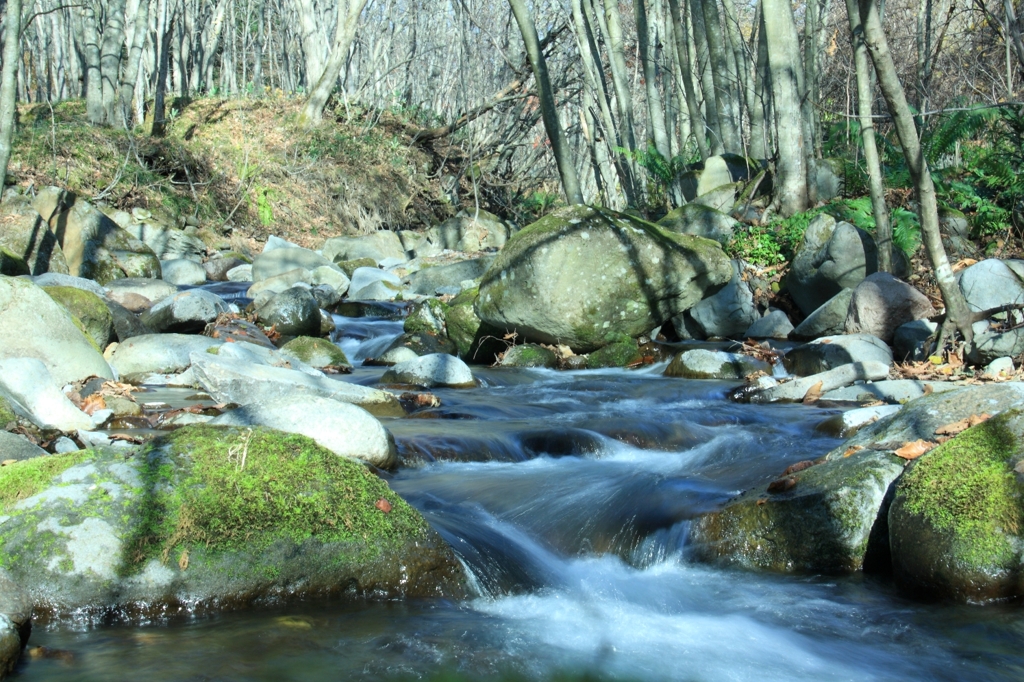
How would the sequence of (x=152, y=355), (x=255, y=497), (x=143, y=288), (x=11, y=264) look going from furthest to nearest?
(x=143, y=288) → (x=11, y=264) → (x=152, y=355) → (x=255, y=497)

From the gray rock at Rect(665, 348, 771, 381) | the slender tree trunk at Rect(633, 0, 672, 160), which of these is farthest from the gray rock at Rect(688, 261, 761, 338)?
the slender tree trunk at Rect(633, 0, 672, 160)

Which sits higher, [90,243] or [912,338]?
[90,243]

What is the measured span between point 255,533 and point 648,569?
185cm

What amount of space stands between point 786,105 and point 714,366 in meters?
5.01

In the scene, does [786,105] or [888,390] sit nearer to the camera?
[888,390]

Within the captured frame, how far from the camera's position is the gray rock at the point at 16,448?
3947 mm

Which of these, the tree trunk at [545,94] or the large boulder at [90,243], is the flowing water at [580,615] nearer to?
the tree trunk at [545,94]

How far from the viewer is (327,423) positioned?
4.86 meters

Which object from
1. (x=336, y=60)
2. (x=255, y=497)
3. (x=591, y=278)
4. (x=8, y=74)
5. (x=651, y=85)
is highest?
(x=336, y=60)

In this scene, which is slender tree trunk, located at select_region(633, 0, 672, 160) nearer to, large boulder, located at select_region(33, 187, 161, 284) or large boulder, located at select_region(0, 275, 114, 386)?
large boulder, located at select_region(33, 187, 161, 284)

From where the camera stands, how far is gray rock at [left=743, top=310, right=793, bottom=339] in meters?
10.3

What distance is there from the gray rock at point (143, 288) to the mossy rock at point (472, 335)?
403cm

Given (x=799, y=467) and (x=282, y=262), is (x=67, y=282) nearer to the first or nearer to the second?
(x=282, y=262)

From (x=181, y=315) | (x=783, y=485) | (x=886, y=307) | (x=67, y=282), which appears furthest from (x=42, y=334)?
(x=886, y=307)
